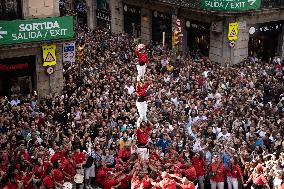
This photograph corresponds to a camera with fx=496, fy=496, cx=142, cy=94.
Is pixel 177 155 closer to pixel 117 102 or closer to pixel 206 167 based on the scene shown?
pixel 206 167

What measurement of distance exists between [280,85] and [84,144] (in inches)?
482

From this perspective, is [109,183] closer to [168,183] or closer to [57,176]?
[57,176]

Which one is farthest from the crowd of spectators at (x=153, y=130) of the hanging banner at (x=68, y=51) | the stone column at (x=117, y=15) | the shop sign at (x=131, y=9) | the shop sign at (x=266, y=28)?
the stone column at (x=117, y=15)

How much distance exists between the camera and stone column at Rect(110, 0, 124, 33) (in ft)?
140

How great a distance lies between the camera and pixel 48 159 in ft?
58.5

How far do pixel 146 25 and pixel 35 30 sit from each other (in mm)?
15631

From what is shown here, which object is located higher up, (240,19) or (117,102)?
(240,19)

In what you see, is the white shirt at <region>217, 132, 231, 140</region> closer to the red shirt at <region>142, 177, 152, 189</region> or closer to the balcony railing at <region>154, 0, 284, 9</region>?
the red shirt at <region>142, 177, 152, 189</region>

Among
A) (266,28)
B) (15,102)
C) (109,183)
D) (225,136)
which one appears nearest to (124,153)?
(109,183)

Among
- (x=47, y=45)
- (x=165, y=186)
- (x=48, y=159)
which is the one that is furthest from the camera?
(x=47, y=45)

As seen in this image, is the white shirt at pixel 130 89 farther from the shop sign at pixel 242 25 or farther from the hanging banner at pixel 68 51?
the shop sign at pixel 242 25

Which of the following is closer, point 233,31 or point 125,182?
point 125,182

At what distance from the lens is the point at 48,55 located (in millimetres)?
26578

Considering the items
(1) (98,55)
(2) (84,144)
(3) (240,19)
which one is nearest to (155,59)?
(1) (98,55)
